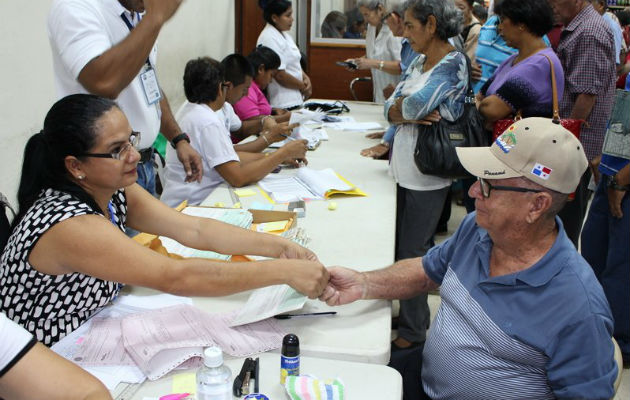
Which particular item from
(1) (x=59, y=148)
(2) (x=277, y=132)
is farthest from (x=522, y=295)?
(2) (x=277, y=132)

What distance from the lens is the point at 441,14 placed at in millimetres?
2451

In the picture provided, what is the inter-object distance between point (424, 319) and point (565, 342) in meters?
1.42

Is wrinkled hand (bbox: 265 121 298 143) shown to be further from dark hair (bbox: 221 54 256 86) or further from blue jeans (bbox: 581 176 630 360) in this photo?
blue jeans (bbox: 581 176 630 360)

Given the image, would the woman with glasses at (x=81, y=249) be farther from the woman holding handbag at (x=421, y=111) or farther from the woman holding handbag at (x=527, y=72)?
the woman holding handbag at (x=527, y=72)

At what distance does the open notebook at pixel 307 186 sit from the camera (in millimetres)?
2602

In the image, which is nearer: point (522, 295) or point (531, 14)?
point (522, 295)

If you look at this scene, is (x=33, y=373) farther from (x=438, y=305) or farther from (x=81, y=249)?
(x=438, y=305)

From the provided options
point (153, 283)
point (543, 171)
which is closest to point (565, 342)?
point (543, 171)

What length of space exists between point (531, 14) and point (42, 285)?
2.29 metres

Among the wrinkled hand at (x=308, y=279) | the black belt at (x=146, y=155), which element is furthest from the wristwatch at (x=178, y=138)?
the wrinkled hand at (x=308, y=279)

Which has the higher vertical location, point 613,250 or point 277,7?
point 277,7

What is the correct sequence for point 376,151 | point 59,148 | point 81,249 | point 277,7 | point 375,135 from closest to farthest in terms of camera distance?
point 81,249 → point 59,148 → point 376,151 → point 375,135 → point 277,7

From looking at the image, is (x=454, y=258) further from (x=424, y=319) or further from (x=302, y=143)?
(x=302, y=143)

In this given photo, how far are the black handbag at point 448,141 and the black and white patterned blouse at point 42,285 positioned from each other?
4.91ft
